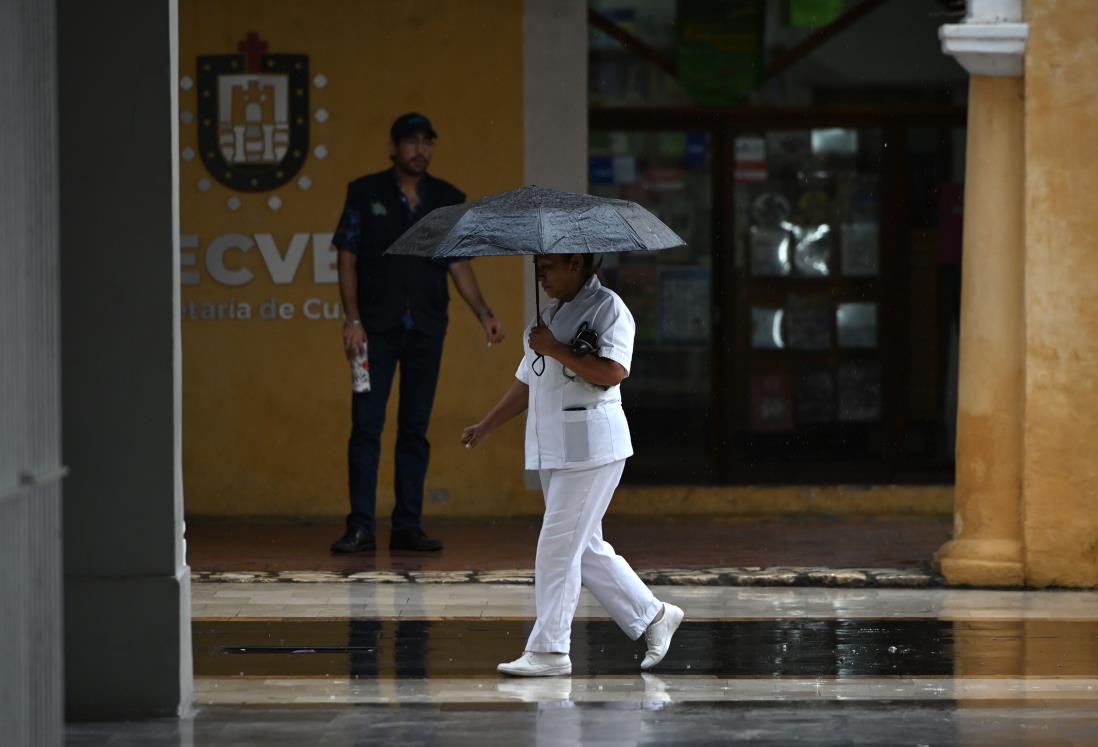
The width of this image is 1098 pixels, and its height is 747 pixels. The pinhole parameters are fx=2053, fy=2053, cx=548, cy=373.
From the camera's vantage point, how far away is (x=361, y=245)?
11.4m

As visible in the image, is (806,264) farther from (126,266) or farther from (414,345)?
(126,266)

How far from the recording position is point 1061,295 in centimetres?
1045

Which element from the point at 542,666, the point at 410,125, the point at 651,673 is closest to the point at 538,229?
Result: the point at 542,666

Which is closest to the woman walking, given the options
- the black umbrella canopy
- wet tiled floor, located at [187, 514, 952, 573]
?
the black umbrella canopy

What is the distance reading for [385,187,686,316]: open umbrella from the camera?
25.3 feet

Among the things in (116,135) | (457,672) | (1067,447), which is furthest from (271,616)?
(1067,447)

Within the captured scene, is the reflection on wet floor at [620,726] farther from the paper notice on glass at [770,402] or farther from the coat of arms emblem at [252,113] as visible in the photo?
the coat of arms emblem at [252,113]

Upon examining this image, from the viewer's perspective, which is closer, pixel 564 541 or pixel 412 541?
pixel 564 541

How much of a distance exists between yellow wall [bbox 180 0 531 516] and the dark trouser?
4.68ft

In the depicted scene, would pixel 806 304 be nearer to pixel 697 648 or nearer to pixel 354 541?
pixel 354 541

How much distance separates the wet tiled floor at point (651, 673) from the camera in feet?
23.6

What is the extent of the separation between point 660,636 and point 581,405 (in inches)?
42.5

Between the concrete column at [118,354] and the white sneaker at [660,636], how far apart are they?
209cm

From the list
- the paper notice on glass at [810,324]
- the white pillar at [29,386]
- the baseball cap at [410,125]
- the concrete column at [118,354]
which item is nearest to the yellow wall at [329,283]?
the baseball cap at [410,125]
